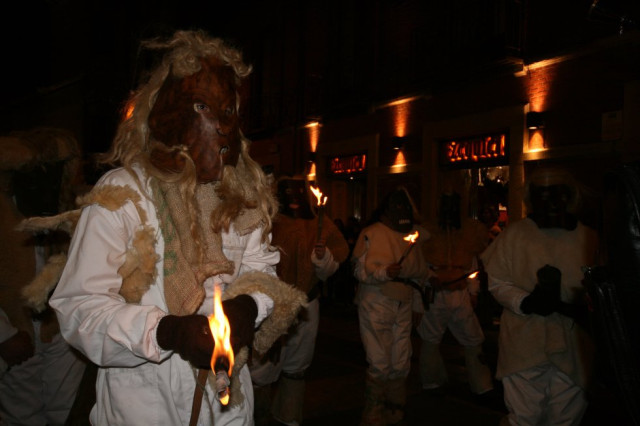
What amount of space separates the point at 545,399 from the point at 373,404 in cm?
170

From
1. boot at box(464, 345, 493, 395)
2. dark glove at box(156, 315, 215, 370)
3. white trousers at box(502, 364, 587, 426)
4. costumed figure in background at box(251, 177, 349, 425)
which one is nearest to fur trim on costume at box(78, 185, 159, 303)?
dark glove at box(156, 315, 215, 370)

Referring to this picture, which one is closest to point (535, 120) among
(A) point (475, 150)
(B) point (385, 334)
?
(A) point (475, 150)

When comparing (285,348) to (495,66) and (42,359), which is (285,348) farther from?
(495,66)

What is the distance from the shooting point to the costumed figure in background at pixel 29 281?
136 inches

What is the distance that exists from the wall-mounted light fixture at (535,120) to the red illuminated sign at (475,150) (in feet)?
3.04

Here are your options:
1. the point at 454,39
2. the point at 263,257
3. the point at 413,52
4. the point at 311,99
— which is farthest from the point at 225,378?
the point at 311,99

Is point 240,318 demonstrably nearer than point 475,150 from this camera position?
Yes

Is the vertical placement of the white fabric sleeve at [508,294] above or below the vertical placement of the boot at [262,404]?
above

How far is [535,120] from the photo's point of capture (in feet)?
33.6

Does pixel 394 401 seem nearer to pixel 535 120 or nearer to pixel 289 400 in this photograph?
pixel 289 400

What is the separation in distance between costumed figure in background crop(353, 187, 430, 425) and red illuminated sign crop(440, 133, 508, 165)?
5.84 meters

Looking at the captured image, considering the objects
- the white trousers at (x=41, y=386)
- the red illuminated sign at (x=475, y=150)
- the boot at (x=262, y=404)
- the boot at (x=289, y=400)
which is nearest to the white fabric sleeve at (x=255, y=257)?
the white trousers at (x=41, y=386)

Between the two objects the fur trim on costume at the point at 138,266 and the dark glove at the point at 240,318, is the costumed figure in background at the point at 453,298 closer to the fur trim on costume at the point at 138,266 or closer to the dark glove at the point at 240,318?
the dark glove at the point at 240,318

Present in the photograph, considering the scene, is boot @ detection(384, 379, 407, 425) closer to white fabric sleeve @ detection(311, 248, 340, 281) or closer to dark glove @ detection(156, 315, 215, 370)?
white fabric sleeve @ detection(311, 248, 340, 281)
